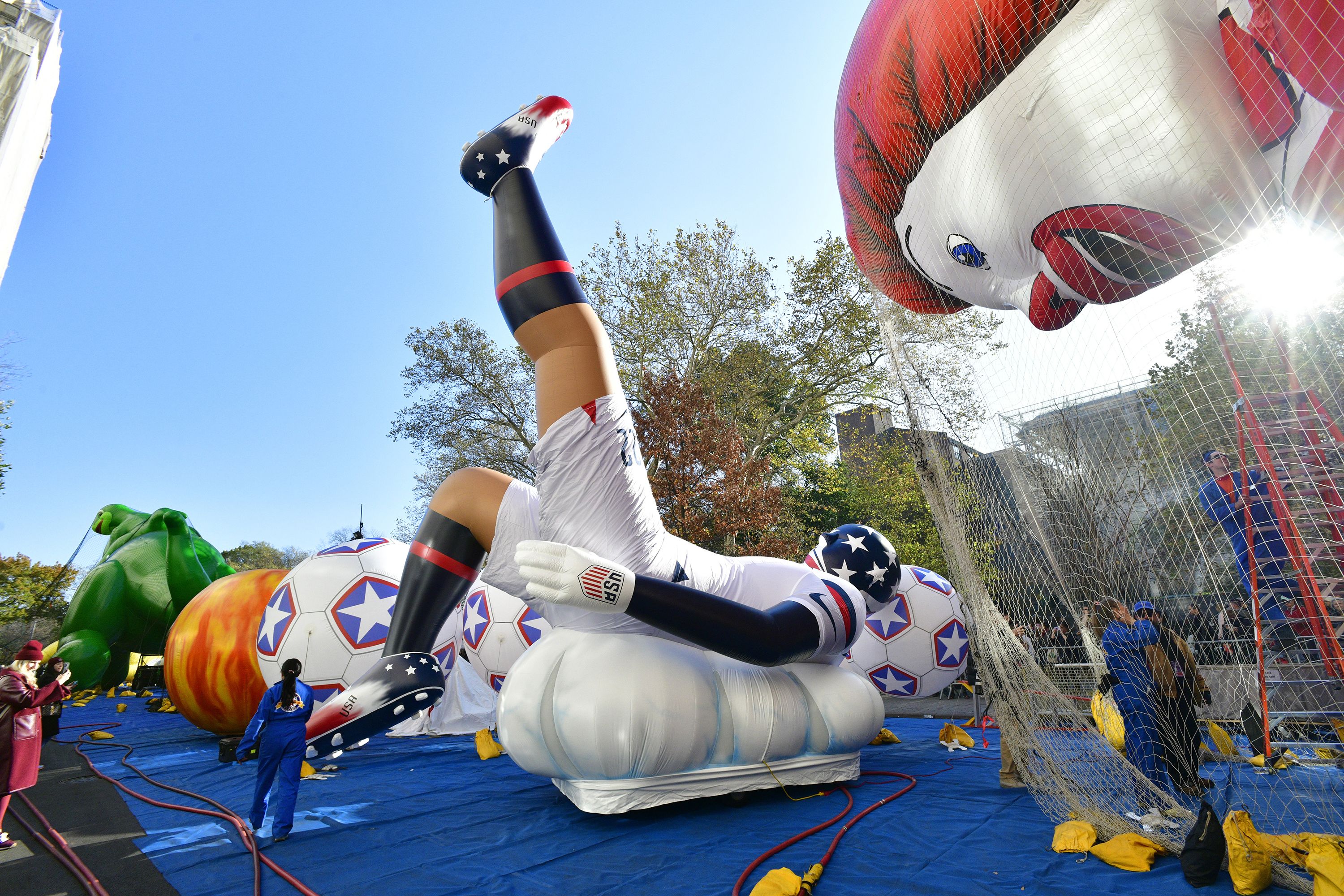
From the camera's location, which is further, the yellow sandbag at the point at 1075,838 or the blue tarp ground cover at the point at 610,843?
the yellow sandbag at the point at 1075,838

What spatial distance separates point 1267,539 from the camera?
2.11m

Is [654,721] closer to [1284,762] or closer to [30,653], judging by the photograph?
[1284,762]

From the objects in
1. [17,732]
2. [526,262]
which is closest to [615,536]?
[526,262]

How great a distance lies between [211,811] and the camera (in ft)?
14.9

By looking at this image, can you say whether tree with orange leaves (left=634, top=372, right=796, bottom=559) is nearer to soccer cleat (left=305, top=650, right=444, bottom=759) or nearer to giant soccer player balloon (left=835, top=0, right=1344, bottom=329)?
soccer cleat (left=305, top=650, right=444, bottom=759)

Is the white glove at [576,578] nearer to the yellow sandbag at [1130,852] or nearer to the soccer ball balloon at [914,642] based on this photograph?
the yellow sandbag at [1130,852]

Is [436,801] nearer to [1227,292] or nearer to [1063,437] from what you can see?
[1063,437]

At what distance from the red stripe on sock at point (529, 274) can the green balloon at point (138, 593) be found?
12.6 metres

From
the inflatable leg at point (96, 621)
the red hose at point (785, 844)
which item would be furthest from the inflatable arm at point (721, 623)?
the inflatable leg at point (96, 621)

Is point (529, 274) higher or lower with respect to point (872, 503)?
lower

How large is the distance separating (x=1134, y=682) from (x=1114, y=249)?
210 cm

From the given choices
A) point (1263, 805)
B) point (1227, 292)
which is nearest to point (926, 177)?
point (1227, 292)

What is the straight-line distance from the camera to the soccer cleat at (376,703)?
349cm

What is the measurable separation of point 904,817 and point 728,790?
1.00 m
